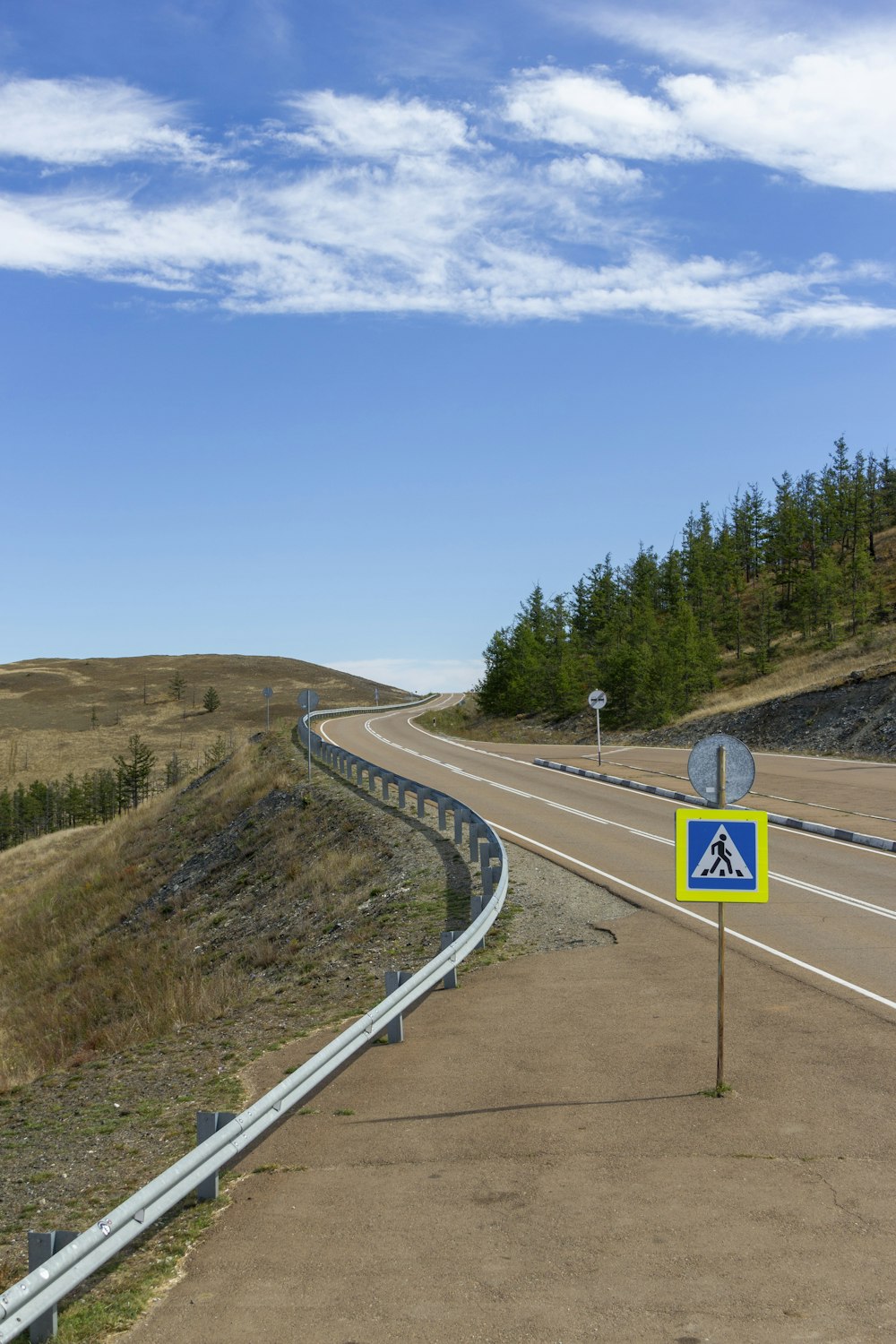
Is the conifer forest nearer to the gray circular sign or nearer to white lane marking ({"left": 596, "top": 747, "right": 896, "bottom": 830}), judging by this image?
white lane marking ({"left": 596, "top": 747, "right": 896, "bottom": 830})

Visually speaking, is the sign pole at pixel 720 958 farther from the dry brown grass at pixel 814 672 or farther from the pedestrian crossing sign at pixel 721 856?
the dry brown grass at pixel 814 672

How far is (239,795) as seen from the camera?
36844 millimetres

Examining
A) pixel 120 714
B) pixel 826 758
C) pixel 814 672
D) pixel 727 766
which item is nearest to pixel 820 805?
pixel 826 758

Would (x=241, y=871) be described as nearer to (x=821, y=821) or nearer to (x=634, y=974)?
(x=821, y=821)

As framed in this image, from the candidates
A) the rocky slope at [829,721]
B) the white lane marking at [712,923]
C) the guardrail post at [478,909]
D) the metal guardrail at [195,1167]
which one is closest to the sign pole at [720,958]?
the metal guardrail at [195,1167]

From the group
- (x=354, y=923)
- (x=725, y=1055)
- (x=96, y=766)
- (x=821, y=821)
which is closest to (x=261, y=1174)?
(x=725, y=1055)

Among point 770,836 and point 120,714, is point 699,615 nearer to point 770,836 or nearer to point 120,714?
point 770,836

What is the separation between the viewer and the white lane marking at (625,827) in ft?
50.5

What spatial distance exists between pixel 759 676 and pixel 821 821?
170 feet

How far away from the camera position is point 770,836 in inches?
915

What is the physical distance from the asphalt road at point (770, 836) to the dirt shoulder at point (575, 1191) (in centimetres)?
240

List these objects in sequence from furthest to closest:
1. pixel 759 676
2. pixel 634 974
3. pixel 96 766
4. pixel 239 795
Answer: pixel 96 766, pixel 759 676, pixel 239 795, pixel 634 974

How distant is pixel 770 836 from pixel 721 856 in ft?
52.7

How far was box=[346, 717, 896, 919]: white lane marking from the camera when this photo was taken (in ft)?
50.5
